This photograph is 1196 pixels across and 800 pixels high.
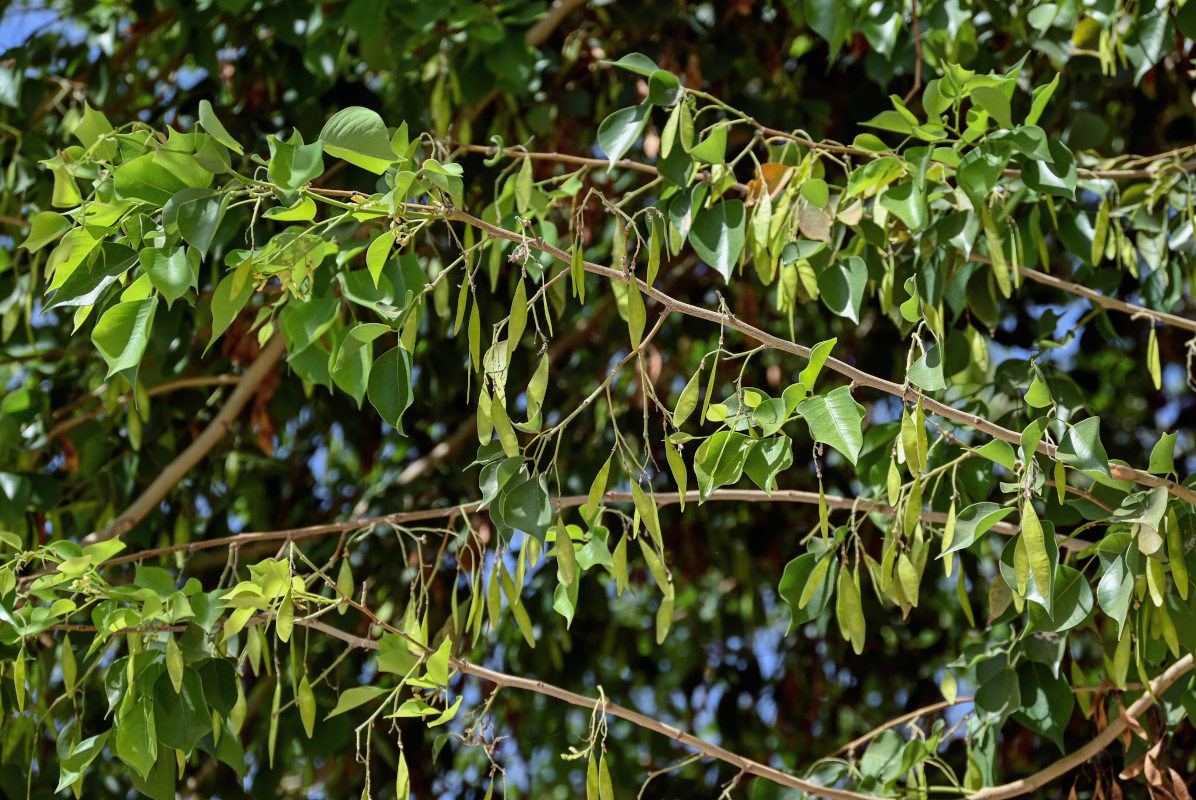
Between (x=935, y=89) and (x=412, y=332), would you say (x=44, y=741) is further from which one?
(x=935, y=89)

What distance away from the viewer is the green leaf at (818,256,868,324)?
1.10 metres

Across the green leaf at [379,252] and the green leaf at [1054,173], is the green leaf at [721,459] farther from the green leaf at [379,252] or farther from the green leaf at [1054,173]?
the green leaf at [1054,173]

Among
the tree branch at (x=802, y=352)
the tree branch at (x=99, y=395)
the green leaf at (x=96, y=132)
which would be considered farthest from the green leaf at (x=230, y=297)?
the tree branch at (x=99, y=395)

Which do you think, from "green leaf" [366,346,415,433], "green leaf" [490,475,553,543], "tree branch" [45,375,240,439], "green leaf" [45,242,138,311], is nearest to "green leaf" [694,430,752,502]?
"green leaf" [490,475,553,543]

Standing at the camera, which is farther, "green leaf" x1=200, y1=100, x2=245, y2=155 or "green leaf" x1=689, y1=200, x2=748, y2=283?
"green leaf" x1=689, y1=200, x2=748, y2=283

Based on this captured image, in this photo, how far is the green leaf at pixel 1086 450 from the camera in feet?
2.82

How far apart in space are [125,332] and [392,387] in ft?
0.61

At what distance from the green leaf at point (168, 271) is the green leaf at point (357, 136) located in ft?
0.41

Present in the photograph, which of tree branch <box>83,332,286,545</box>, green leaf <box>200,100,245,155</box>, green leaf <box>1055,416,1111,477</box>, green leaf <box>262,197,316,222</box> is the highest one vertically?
green leaf <box>200,100,245,155</box>

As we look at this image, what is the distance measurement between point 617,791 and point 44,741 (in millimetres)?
970

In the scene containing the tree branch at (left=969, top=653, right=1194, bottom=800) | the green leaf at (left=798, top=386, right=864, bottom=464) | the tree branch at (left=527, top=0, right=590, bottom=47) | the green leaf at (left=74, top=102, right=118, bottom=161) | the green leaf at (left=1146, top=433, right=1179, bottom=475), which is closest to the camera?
the green leaf at (left=798, top=386, right=864, bottom=464)

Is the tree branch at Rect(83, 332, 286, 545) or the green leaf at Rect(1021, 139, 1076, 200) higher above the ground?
the green leaf at Rect(1021, 139, 1076, 200)

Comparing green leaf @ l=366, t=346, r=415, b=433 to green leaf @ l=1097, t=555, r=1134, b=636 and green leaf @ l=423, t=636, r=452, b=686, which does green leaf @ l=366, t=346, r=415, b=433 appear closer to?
green leaf @ l=423, t=636, r=452, b=686

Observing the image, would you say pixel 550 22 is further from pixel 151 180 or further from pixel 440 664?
pixel 440 664
